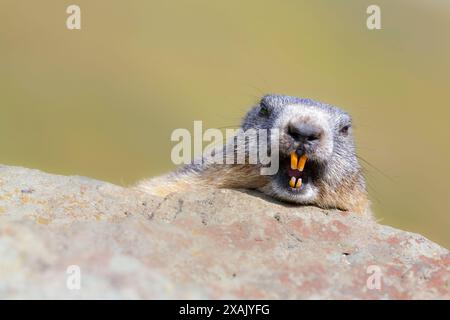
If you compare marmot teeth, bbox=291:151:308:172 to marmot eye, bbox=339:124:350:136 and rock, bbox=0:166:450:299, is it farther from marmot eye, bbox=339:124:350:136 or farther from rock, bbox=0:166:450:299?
marmot eye, bbox=339:124:350:136

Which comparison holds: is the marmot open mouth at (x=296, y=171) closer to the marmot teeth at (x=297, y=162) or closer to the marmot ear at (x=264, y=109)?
the marmot teeth at (x=297, y=162)

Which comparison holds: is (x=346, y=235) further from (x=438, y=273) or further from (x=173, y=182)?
(x=173, y=182)

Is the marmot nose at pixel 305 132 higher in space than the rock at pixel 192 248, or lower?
higher

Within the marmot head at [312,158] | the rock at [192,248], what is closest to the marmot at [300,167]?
the marmot head at [312,158]

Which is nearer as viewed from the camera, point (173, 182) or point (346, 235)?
point (346, 235)

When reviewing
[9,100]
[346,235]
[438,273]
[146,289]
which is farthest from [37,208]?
[9,100]
